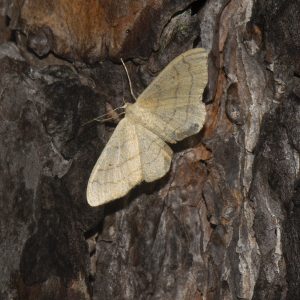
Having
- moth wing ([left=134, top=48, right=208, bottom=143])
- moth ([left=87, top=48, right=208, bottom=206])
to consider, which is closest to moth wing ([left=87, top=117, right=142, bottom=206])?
moth ([left=87, top=48, right=208, bottom=206])

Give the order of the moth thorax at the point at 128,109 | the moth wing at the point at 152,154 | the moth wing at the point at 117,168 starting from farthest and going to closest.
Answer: the moth thorax at the point at 128,109
the moth wing at the point at 152,154
the moth wing at the point at 117,168

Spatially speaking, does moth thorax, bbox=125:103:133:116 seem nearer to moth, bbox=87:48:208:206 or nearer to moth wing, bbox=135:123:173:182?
moth, bbox=87:48:208:206

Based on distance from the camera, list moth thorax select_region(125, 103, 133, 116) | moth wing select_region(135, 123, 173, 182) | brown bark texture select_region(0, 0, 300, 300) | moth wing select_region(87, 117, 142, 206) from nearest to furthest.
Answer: brown bark texture select_region(0, 0, 300, 300) → moth wing select_region(87, 117, 142, 206) → moth wing select_region(135, 123, 173, 182) → moth thorax select_region(125, 103, 133, 116)

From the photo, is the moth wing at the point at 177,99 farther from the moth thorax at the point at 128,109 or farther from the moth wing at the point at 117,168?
the moth wing at the point at 117,168

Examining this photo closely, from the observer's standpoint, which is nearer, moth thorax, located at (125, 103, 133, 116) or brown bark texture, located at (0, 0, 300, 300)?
brown bark texture, located at (0, 0, 300, 300)

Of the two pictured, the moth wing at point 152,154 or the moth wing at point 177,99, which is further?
the moth wing at point 152,154

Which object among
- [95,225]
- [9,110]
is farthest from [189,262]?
[9,110]

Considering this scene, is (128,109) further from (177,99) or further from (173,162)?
(173,162)

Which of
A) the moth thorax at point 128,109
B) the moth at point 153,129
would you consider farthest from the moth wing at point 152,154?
the moth thorax at point 128,109
